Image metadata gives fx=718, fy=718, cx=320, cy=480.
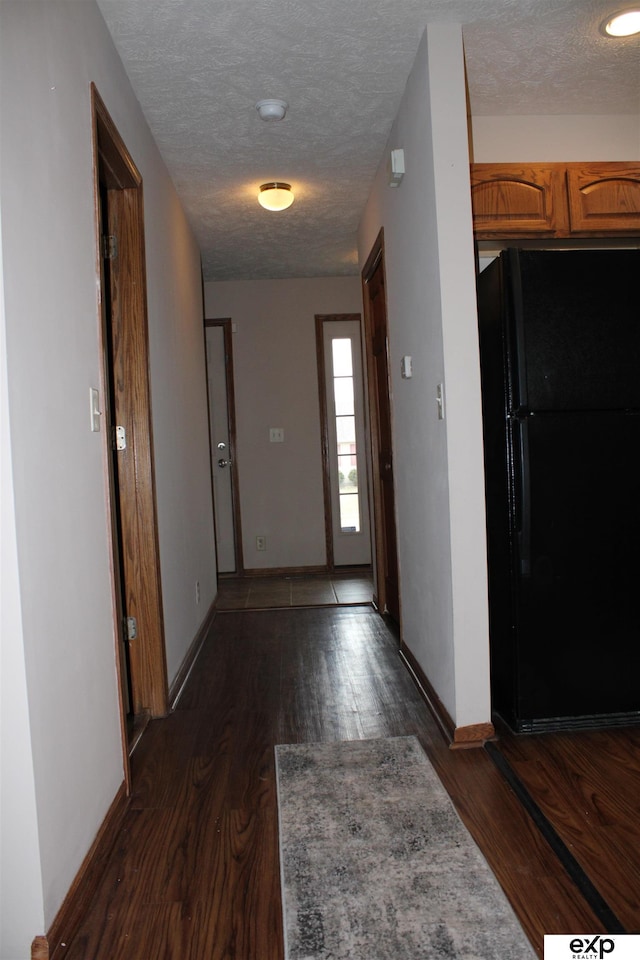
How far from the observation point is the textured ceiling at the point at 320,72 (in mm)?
→ 2348

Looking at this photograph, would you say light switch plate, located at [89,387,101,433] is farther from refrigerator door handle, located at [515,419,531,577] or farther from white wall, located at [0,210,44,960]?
refrigerator door handle, located at [515,419,531,577]

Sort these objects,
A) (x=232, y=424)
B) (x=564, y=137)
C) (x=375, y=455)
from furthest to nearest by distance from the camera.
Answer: (x=232, y=424) < (x=375, y=455) < (x=564, y=137)

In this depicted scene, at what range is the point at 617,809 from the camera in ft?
6.33

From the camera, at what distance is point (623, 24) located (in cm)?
246

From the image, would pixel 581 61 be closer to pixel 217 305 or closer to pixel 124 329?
pixel 124 329

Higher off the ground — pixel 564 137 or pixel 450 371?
pixel 564 137

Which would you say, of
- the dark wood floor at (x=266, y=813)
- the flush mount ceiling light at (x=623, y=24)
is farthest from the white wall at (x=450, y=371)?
the flush mount ceiling light at (x=623, y=24)

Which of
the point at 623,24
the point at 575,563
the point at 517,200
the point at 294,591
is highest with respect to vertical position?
the point at 623,24

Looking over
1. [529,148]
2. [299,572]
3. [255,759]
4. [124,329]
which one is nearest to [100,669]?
[255,759]

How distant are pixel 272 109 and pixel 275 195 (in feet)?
3.17

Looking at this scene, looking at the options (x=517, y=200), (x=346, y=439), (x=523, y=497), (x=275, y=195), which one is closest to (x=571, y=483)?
(x=523, y=497)

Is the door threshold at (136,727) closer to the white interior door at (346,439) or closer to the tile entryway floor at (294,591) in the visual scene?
the tile entryway floor at (294,591)

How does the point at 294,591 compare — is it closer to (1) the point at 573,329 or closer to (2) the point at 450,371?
(2) the point at 450,371

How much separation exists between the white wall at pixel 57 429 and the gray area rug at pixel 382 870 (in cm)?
53
